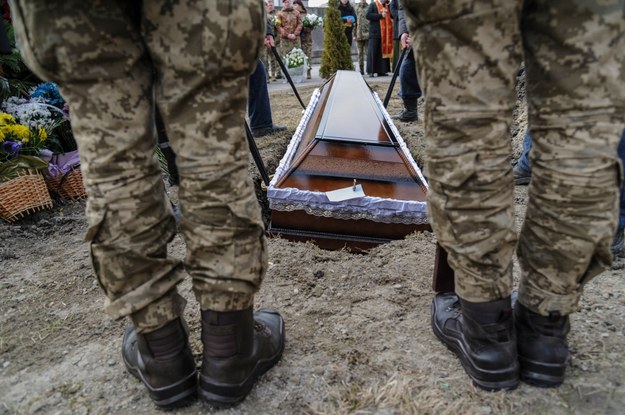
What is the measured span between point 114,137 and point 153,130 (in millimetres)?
113

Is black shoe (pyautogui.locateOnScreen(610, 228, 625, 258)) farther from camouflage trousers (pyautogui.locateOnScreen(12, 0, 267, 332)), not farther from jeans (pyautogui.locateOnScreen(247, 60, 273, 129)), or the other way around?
jeans (pyautogui.locateOnScreen(247, 60, 273, 129))

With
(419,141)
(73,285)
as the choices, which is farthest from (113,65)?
(419,141)

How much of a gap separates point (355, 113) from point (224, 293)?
7.17 feet

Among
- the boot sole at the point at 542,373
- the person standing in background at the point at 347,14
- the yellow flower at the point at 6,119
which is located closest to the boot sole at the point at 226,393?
the boot sole at the point at 542,373

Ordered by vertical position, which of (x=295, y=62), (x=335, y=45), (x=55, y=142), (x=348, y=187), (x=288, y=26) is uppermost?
(x=288, y=26)

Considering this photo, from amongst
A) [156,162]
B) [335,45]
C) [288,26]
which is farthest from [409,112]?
[288,26]

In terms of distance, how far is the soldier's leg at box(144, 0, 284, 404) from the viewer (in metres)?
1.00

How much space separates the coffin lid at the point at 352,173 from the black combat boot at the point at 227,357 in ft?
4.07

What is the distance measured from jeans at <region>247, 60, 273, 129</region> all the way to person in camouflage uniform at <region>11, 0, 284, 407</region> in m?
3.65

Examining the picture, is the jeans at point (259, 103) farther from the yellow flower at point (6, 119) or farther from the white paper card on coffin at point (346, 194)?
the white paper card on coffin at point (346, 194)

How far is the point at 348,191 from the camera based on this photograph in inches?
97.0

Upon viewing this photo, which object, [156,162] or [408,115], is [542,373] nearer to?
[156,162]

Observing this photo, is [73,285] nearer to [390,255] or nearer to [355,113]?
[390,255]

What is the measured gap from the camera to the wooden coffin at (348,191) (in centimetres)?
246
